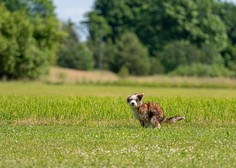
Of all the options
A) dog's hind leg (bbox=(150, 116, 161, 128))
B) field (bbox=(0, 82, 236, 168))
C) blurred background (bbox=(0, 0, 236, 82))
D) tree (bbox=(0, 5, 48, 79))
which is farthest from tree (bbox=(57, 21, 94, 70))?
dog's hind leg (bbox=(150, 116, 161, 128))

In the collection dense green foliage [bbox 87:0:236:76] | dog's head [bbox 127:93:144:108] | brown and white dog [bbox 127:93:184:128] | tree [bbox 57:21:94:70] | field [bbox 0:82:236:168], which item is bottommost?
field [bbox 0:82:236:168]

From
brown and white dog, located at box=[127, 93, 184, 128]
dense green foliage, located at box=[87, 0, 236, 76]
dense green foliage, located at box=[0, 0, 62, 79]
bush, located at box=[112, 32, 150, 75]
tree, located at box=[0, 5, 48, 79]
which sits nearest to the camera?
brown and white dog, located at box=[127, 93, 184, 128]

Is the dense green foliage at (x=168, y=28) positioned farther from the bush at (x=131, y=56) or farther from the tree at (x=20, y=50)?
the tree at (x=20, y=50)

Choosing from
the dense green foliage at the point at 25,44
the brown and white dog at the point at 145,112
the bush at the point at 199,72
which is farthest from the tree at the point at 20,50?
the brown and white dog at the point at 145,112

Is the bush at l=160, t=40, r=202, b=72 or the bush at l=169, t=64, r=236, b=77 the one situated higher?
the bush at l=160, t=40, r=202, b=72

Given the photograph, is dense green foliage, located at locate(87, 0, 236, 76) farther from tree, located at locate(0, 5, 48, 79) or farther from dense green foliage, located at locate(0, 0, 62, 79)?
tree, located at locate(0, 5, 48, 79)

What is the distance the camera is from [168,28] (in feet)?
408

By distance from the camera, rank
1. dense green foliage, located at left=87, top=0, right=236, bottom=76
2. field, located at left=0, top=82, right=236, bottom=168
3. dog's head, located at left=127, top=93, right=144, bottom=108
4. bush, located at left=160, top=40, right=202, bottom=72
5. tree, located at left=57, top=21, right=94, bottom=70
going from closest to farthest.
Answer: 1. field, located at left=0, top=82, right=236, bottom=168
2. dog's head, located at left=127, top=93, right=144, bottom=108
3. tree, located at left=57, top=21, right=94, bottom=70
4. bush, located at left=160, top=40, right=202, bottom=72
5. dense green foliage, located at left=87, top=0, right=236, bottom=76

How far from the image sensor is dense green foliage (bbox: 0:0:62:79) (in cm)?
7988

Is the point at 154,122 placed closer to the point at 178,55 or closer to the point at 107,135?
the point at 107,135

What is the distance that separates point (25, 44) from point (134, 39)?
33323 millimetres

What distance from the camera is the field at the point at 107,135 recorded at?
50.0ft

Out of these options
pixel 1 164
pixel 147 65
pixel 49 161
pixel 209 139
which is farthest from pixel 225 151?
pixel 147 65

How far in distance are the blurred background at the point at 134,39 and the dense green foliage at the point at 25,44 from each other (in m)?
0.14
